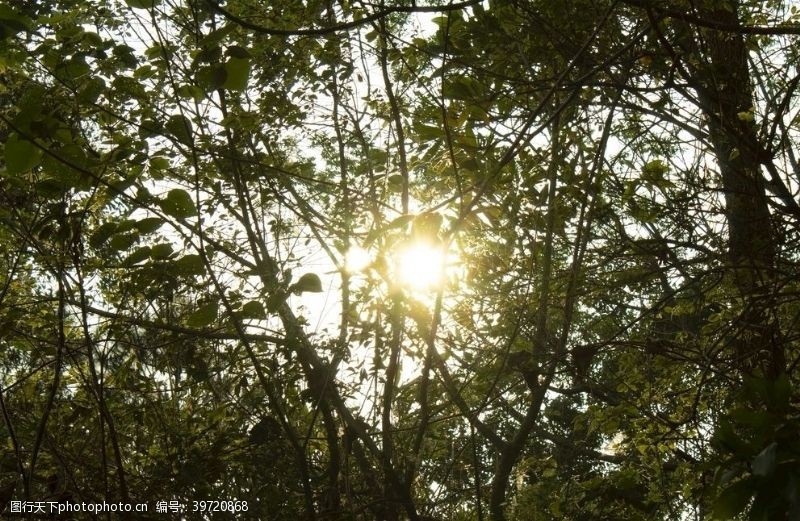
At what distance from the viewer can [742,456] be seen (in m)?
1.32

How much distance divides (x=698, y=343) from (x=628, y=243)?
585 mm

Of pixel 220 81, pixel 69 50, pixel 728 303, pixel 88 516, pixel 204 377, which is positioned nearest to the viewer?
pixel 220 81

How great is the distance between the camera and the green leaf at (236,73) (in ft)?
4.62

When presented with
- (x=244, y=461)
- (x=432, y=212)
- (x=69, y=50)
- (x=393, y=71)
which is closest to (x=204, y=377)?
(x=244, y=461)

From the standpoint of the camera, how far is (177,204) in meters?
1.41

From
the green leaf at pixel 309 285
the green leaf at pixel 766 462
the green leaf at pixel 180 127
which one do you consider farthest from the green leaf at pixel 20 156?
the green leaf at pixel 766 462

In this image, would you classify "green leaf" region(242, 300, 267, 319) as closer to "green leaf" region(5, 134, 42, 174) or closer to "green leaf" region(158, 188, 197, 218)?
"green leaf" region(158, 188, 197, 218)

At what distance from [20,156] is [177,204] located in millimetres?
295

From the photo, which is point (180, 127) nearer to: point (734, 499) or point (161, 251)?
point (161, 251)

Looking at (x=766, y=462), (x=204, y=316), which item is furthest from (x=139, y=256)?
(x=766, y=462)

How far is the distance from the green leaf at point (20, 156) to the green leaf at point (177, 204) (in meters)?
0.24

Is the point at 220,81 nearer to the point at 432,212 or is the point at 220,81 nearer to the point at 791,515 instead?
the point at 432,212

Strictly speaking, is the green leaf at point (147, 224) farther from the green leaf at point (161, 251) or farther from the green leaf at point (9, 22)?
the green leaf at point (9, 22)

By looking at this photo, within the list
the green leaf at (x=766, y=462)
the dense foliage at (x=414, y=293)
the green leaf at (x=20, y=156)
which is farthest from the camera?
the dense foliage at (x=414, y=293)
